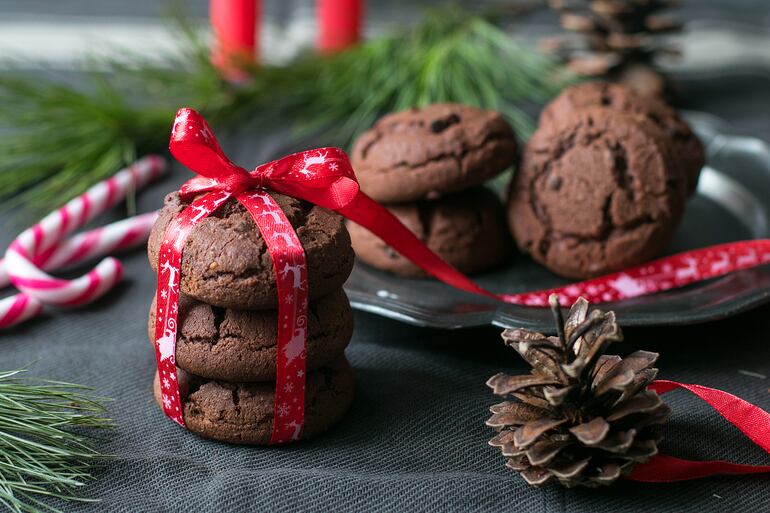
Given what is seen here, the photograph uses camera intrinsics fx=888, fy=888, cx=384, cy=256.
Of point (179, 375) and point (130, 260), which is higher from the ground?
point (179, 375)

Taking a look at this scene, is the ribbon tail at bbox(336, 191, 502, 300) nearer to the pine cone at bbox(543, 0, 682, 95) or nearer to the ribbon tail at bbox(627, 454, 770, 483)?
the ribbon tail at bbox(627, 454, 770, 483)

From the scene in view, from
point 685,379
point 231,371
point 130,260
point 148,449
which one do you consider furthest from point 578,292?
point 130,260

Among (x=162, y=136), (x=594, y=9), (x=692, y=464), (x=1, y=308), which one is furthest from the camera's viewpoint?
(x=594, y=9)

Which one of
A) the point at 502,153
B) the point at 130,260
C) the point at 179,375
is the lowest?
the point at 130,260

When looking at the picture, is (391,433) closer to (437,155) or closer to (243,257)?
(243,257)

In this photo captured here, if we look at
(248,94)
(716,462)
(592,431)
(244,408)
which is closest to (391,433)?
(244,408)

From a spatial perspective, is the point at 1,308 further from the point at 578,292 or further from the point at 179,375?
the point at 578,292

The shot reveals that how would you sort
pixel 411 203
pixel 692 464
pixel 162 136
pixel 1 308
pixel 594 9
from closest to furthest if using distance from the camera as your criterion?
pixel 692 464 → pixel 1 308 → pixel 411 203 → pixel 162 136 → pixel 594 9

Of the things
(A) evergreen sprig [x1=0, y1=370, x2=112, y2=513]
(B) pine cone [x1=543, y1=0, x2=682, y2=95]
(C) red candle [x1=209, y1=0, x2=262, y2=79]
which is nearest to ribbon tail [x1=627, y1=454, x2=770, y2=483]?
(A) evergreen sprig [x1=0, y1=370, x2=112, y2=513]
